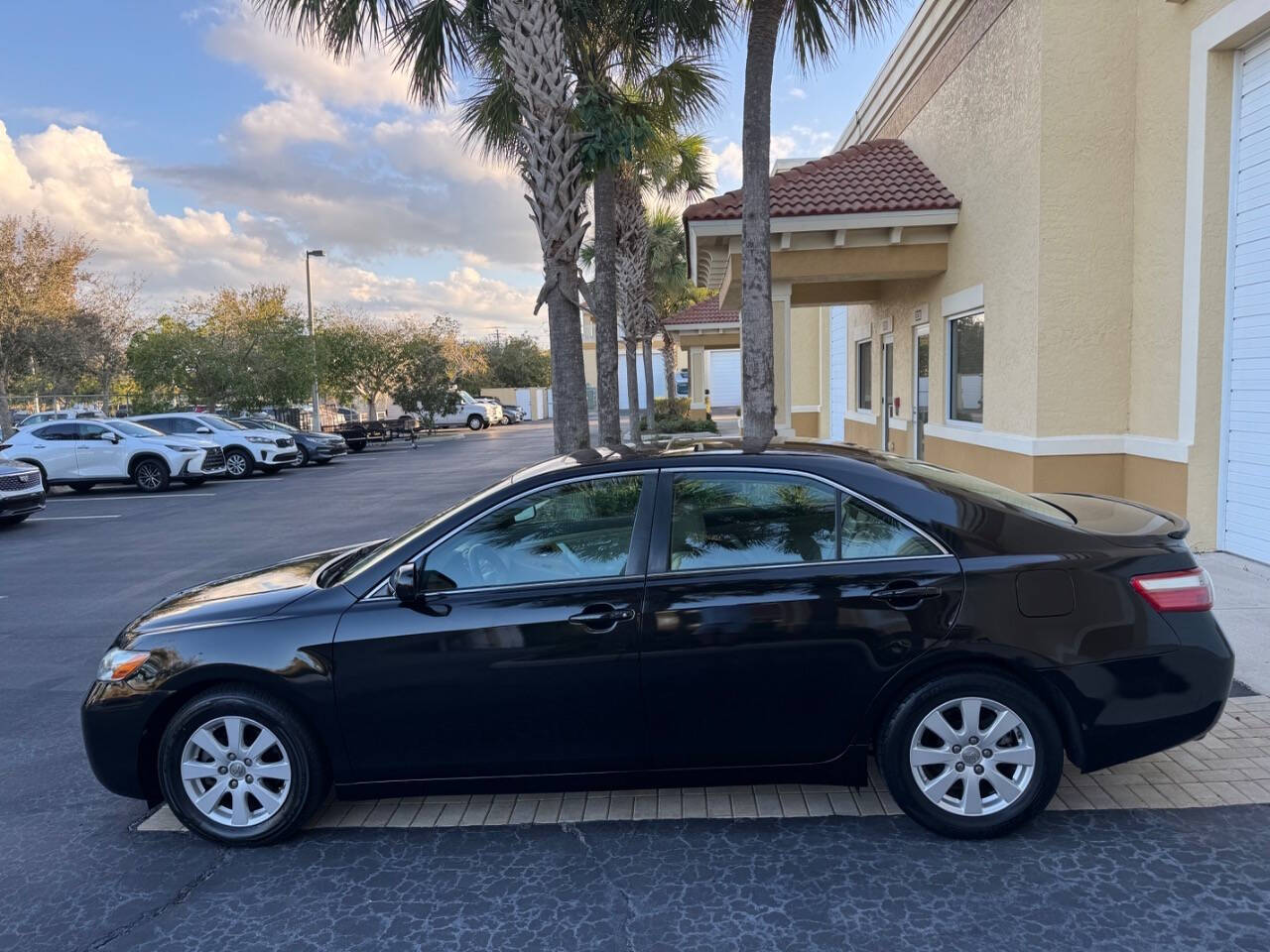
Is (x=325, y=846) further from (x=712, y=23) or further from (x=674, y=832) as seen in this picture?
(x=712, y=23)

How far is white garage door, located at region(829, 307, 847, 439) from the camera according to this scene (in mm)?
19266

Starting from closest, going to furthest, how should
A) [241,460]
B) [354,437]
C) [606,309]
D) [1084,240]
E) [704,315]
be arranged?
[1084,240]
[606,309]
[241,460]
[704,315]
[354,437]

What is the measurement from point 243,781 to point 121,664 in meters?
0.72

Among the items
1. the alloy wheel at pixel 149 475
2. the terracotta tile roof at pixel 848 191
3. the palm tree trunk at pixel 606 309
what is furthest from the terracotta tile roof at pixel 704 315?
the alloy wheel at pixel 149 475

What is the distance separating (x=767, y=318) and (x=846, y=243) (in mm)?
2957

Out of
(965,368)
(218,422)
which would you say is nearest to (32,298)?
(218,422)

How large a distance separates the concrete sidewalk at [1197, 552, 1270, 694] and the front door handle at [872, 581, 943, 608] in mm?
2497

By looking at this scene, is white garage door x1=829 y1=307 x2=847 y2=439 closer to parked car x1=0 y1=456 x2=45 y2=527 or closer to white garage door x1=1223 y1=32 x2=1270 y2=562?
white garage door x1=1223 y1=32 x2=1270 y2=562

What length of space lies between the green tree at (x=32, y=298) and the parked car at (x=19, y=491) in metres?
12.4

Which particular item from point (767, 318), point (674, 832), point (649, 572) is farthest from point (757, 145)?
point (674, 832)

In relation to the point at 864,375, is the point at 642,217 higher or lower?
higher

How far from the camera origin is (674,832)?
3738 millimetres

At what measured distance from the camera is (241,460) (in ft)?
69.7

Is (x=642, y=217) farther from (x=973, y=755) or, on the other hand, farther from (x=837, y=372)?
(x=973, y=755)
